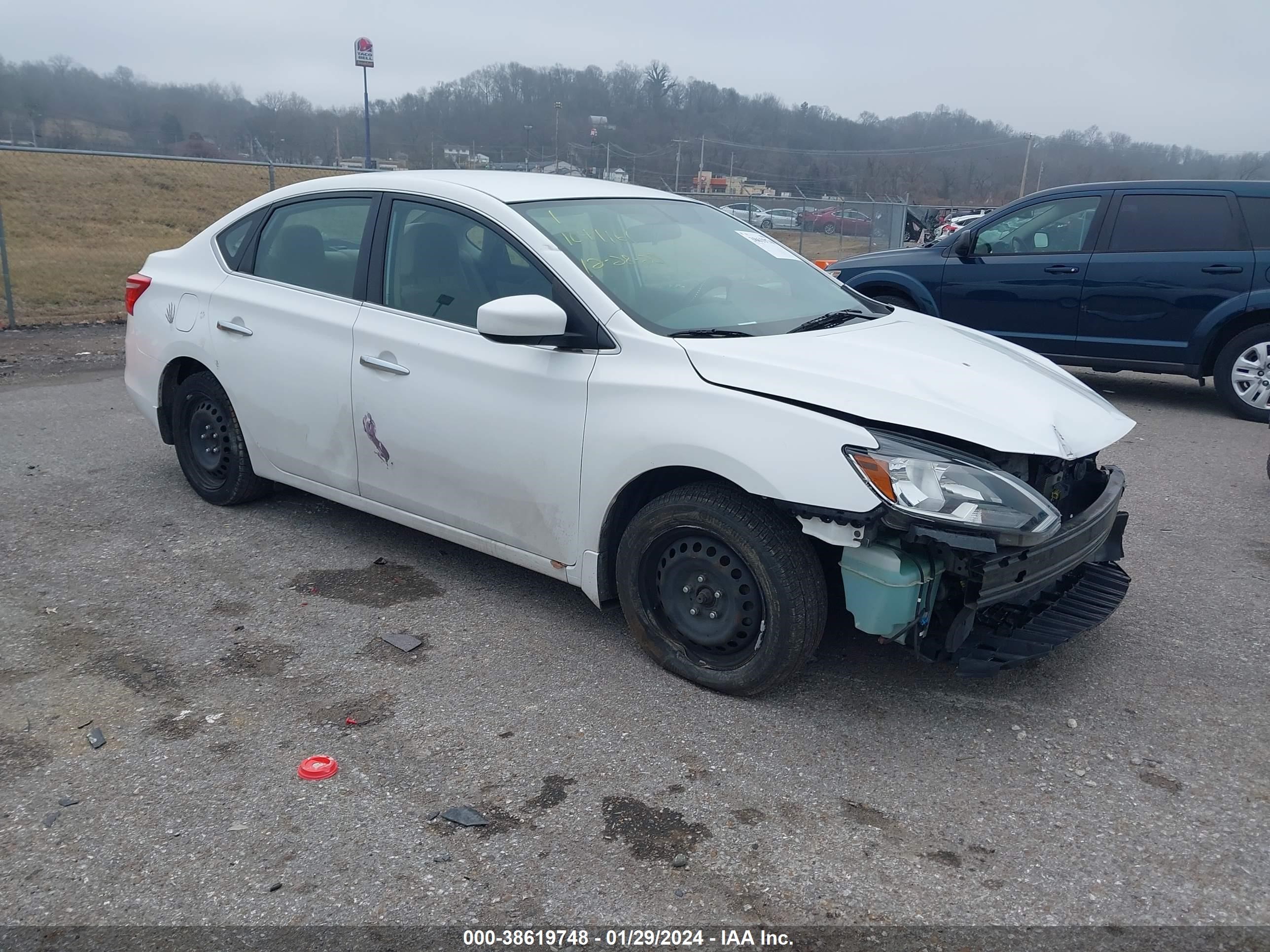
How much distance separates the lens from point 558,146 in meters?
22.8

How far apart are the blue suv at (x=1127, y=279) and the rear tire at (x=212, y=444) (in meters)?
6.26

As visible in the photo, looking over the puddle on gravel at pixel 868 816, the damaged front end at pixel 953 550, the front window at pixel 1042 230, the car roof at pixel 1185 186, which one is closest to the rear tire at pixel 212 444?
the damaged front end at pixel 953 550

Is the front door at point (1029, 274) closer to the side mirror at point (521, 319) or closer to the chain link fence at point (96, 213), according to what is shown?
the side mirror at point (521, 319)

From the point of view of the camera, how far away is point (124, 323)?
12516 mm

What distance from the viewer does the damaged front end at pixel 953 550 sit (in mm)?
3062

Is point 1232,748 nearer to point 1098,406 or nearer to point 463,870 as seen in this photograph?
point 1098,406

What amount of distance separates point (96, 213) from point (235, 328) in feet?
49.8

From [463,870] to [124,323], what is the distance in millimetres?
11862

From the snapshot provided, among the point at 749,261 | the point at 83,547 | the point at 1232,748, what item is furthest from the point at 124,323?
the point at 1232,748

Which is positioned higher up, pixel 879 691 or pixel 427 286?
pixel 427 286

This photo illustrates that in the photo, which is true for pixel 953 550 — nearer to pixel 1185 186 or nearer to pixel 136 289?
pixel 136 289

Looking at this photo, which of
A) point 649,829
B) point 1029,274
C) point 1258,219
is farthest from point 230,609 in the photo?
point 1258,219

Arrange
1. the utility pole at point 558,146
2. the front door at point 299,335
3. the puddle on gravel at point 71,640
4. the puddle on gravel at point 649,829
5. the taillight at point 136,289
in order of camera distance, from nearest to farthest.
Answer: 1. the puddle on gravel at point 649,829
2. the puddle on gravel at point 71,640
3. the front door at point 299,335
4. the taillight at point 136,289
5. the utility pole at point 558,146

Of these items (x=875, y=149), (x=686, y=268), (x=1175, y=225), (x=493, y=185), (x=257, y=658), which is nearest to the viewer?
(x=257, y=658)
